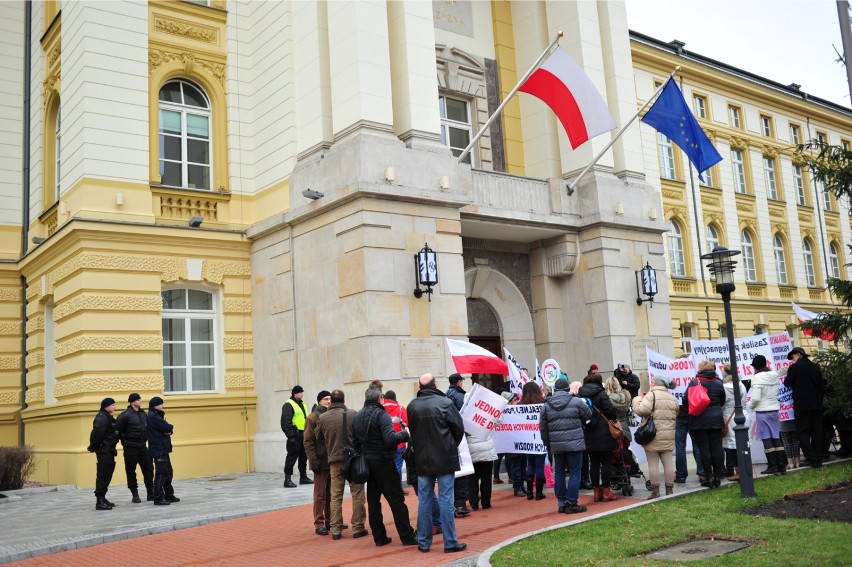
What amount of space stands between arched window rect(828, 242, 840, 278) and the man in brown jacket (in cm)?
3760

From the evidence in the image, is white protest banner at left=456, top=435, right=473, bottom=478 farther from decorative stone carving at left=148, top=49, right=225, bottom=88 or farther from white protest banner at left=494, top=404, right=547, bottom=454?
decorative stone carving at left=148, top=49, right=225, bottom=88

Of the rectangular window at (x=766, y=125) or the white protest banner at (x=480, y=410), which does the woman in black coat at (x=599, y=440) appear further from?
the rectangular window at (x=766, y=125)

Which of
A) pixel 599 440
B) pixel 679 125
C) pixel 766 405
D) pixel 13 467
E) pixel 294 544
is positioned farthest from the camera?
pixel 679 125

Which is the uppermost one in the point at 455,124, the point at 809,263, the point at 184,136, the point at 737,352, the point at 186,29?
the point at 186,29

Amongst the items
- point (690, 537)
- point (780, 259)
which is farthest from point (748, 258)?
point (690, 537)

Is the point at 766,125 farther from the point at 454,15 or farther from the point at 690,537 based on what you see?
the point at 690,537

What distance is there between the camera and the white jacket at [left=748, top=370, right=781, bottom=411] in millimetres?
13523

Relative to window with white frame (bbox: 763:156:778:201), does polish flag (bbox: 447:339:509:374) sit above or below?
below

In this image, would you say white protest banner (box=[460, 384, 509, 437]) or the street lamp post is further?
white protest banner (box=[460, 384, 509, 437])

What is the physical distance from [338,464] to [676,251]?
25813 mm

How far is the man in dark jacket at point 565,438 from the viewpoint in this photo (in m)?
11.0

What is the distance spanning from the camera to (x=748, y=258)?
3662 centimetres

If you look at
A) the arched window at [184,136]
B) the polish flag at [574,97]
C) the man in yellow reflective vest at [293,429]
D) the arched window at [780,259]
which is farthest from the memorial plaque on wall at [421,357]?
the arched window at [780,259]

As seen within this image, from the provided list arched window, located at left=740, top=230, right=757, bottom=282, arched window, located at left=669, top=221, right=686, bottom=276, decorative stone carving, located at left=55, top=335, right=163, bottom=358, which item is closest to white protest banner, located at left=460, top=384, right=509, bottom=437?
decorative stone carving, located at left=55, top=335, right=163, bottom=358
